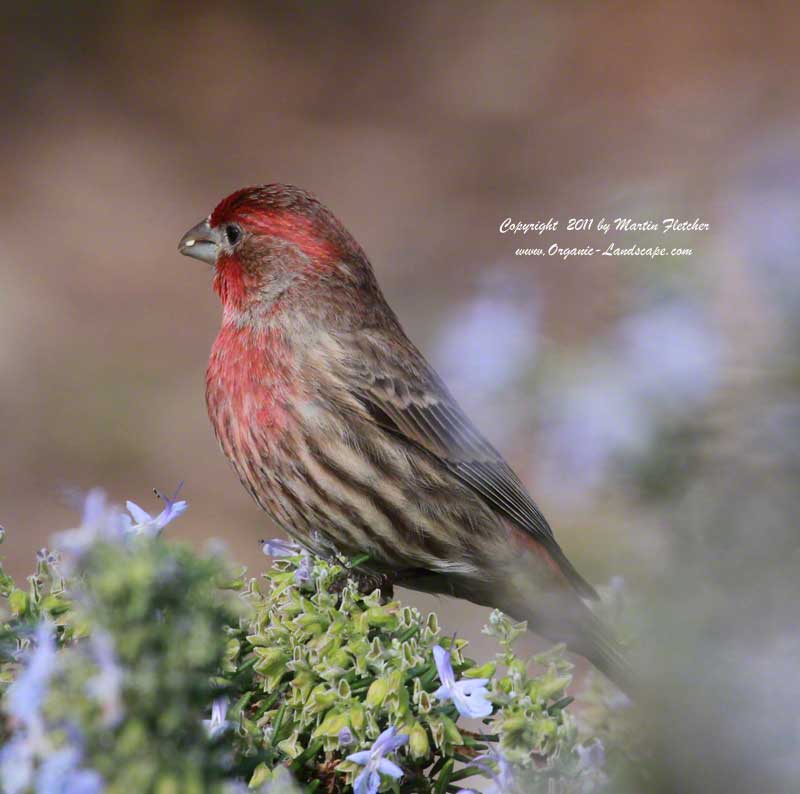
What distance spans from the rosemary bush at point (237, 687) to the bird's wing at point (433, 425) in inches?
50.2

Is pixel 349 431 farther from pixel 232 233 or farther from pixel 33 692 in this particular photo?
pixel 33 692

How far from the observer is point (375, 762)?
1.77 m

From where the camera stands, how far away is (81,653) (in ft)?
4.00

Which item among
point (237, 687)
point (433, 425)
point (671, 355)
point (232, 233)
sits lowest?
point (237, 687)

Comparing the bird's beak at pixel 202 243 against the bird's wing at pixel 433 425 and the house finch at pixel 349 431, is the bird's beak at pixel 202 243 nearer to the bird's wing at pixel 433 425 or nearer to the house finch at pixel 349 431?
the house finch at pixel 349 431

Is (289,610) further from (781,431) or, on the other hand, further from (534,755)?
(781,431)

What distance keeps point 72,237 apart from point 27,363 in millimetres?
1594

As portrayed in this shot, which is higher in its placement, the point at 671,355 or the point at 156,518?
the point at 671,355

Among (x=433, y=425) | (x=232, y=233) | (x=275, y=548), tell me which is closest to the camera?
(x=275, y=548)

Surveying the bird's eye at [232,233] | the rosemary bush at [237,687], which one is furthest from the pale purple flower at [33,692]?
the bird's eye at [232,233]

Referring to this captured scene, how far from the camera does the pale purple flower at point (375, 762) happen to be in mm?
1763

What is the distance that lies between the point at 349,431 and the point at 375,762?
1.87m

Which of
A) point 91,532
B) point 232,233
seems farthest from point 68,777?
point 232,233

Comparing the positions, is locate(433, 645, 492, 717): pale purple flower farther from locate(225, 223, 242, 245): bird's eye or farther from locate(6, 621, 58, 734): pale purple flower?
locate(225, 223, 242, 245): bird's eye
